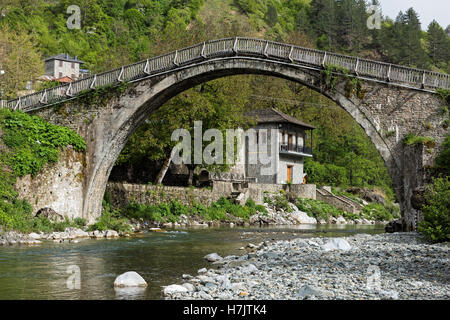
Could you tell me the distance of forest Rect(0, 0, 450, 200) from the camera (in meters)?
33.4

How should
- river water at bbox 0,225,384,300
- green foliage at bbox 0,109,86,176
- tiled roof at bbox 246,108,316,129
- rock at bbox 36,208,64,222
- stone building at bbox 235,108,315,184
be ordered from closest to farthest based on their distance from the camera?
river water at bbox 0,225,384,300 → green foliage at bbox 0,109,86,176 → rock at bbox 36,208,64,222 → tiled roof at bbox 246,108,316,129 → stone building at bbox 235,108,315,184

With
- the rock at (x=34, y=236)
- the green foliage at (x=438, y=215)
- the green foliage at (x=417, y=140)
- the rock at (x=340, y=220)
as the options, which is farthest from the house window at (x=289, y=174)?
the green foliage at (x=438, y=215)

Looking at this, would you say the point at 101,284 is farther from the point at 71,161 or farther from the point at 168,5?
the point at 168,5

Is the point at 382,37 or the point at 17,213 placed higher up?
the point at 382,37

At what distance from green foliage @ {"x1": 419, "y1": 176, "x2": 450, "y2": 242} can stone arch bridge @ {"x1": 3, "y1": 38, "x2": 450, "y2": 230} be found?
10.6ft

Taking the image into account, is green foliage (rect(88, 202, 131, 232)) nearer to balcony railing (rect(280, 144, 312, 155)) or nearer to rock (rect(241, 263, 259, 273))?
rock (rect(241, 263, 259, 273))

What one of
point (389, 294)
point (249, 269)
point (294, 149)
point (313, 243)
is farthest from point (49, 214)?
point (294, 149)

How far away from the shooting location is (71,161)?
23.3 metres

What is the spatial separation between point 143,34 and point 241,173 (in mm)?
49954

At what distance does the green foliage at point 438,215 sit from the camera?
1423 cm

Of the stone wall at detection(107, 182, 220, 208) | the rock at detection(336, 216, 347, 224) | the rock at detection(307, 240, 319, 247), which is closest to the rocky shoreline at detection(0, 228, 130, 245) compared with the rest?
the stone wall at detection(107, 182, 220, 208)

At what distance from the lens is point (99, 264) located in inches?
522

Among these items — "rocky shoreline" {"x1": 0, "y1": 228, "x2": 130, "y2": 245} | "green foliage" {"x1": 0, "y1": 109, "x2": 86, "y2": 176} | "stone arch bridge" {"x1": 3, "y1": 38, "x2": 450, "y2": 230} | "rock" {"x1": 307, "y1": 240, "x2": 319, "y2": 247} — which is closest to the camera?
"rock" {"x1": 307, "y1": 240, "x2": 319, "y2": 247}
